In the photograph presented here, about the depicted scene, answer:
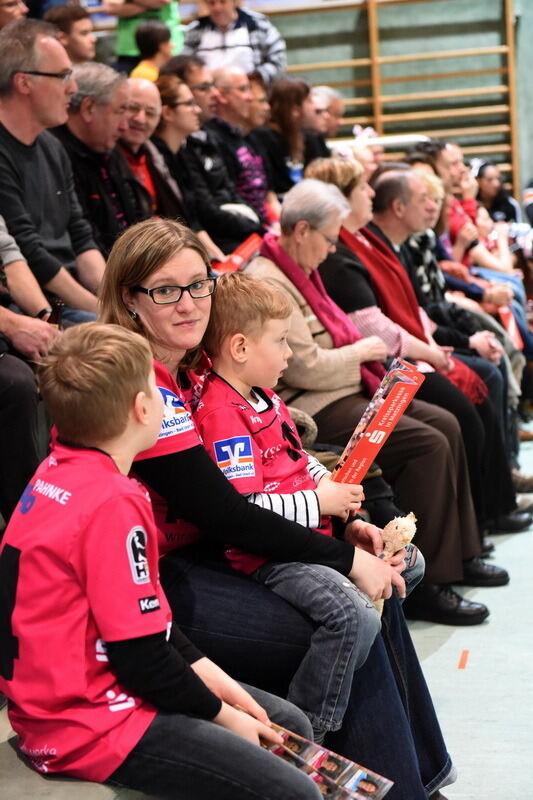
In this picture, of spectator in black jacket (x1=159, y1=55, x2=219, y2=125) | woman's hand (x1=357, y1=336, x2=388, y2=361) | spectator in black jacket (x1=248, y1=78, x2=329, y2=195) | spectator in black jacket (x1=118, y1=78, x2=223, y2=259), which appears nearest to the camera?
woman's hand (x1=357, y1=336, x2=388, y2=361)

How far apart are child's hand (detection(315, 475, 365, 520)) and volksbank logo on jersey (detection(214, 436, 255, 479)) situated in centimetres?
17

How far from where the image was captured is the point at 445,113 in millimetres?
9102

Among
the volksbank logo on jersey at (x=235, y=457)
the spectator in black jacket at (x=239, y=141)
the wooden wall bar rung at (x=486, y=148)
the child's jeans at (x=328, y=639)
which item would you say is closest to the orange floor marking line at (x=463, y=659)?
the child's jeans at (x=328, y=639)

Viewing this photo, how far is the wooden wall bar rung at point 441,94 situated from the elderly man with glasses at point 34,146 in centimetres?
647

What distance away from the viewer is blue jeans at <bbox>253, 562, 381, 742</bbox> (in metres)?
1.69

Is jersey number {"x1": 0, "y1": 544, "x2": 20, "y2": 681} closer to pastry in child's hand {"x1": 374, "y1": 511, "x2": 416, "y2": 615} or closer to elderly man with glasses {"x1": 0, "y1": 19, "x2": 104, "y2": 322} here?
pastry in child's hand {"x1": 374, "y1": 511, "x2": 416, "y2": 615}

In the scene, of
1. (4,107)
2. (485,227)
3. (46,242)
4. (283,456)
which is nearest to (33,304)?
(46,242)

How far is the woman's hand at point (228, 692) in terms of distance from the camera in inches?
59.6

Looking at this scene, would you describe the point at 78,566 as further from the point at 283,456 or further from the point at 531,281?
the point at 531,281

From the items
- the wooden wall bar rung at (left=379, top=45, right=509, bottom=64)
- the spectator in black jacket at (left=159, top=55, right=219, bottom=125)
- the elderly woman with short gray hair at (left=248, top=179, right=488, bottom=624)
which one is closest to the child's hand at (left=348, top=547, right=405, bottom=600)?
the elderly woman with short gray hair at (left=248, top=179, right=488, bottom=624)

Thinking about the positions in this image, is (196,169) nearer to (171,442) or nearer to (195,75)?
(195,75)

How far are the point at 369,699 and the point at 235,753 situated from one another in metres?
0.45

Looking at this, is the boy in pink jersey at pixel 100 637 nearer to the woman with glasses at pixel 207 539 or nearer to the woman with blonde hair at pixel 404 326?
the woman with glasses at pixel 207 539

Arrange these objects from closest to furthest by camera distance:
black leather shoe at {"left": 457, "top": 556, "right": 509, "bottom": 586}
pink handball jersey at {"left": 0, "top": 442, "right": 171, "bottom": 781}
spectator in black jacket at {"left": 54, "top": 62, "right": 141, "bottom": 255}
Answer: pink handball jersey at {"left": 0, "top": 442, "right": 171, "bottom": 781}
black leather shoe at {"left": 457, "top": 556, "right": 509, "bottom": 586}
spectator in black jacket at {"left": 54, "top": 62, "right": 141, "bottom": 255}
